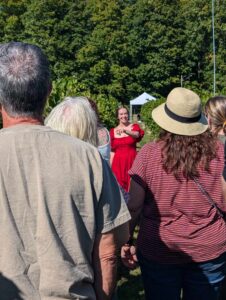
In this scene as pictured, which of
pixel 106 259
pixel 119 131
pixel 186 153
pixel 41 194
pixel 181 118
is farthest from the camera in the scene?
pixel 119 131

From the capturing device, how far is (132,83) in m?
51.8

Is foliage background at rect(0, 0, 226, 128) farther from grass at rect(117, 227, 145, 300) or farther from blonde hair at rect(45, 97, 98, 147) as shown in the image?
blonde hair at rect(45, 97, 98, 147)

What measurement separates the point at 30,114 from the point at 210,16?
169 feet

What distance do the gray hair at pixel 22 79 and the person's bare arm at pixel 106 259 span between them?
21.1 inches

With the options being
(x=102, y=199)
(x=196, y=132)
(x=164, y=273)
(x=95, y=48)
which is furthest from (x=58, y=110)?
(x=95, y=48)

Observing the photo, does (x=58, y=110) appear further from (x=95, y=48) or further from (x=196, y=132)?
(x=95, y=48)

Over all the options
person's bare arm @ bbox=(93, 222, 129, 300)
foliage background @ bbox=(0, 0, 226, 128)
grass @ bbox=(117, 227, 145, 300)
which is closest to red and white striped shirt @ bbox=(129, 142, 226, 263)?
person's bare arm @ bbox=(93, 222, 129, 300)

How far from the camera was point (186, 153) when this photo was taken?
2922 mm

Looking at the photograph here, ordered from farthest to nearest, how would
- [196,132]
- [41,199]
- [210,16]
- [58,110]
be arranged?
1. [210,16]
2. [58,110]
3. [196,132]
4. [41,199]

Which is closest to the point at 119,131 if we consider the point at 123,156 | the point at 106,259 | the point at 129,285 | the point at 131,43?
the point at 123,156

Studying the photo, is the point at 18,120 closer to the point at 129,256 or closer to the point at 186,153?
the point at 186,153

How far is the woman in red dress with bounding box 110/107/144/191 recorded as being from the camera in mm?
6297

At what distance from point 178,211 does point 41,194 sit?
1.26m

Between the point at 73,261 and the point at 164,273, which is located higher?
the point at 73,261
